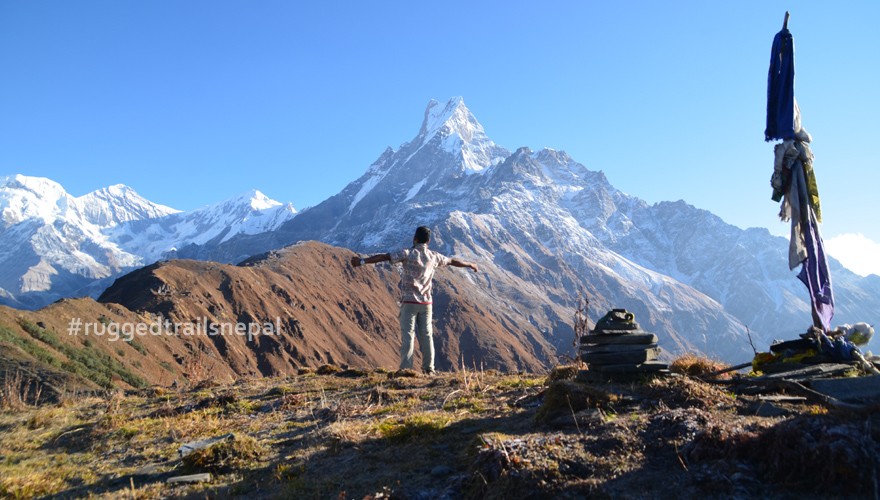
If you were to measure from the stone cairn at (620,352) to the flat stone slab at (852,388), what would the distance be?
4.39ft

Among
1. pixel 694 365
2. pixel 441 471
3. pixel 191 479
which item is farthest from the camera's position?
pixel 694 365

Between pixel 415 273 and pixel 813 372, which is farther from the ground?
pixel 415 273

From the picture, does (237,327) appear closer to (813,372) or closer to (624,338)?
(624,338)

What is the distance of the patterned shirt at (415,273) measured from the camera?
8.91 m

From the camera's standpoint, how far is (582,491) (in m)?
3.28

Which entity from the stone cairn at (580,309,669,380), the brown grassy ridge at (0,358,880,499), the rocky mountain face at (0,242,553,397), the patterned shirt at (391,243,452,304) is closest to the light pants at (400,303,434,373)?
the patterned shirt at (391,243,452,304)

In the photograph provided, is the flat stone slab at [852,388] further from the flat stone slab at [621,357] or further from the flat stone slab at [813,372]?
the flat stone slab at [621,357]

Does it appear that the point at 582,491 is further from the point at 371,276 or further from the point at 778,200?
the point at 371,276

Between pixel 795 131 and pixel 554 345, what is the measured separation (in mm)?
140024

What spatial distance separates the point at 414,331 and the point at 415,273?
1029 mm

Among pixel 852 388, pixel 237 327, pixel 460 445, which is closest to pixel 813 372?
pixel 852 388

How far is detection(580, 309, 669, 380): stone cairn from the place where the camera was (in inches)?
221

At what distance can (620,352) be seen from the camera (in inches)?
223

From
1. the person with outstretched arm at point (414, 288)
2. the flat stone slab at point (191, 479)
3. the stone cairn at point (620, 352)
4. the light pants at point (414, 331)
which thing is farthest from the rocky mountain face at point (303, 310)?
the flat stone slab at point (191, 479)
